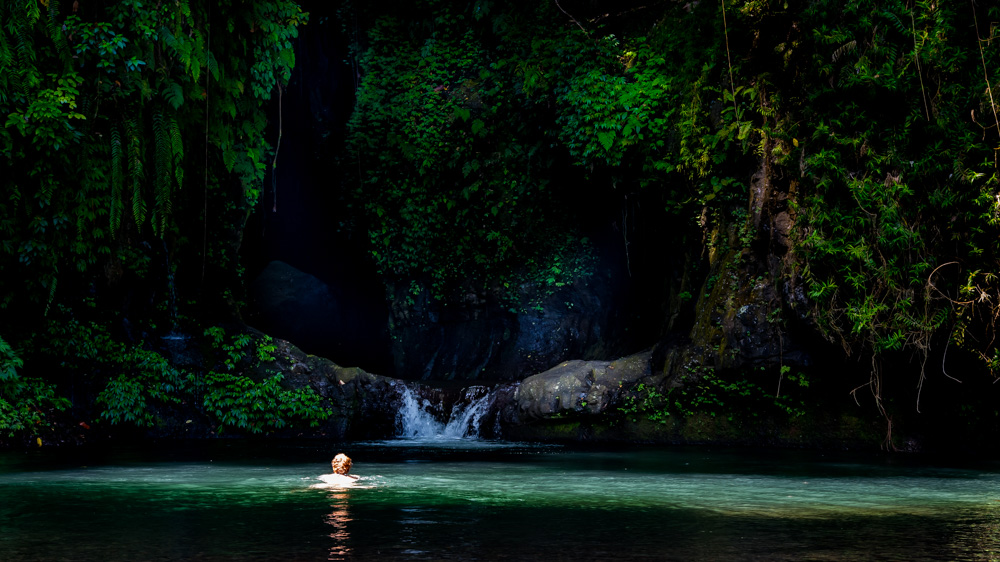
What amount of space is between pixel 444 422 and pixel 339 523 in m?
10.0

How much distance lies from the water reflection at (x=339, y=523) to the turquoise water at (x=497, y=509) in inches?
0.6

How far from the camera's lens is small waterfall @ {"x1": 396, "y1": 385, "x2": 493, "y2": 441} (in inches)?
590

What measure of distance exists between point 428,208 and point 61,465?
1012 cm

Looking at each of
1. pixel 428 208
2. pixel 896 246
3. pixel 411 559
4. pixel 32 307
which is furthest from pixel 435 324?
pixel 411 559

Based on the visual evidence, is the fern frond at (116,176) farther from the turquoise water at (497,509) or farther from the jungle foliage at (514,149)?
the turquoise water at (497,509)

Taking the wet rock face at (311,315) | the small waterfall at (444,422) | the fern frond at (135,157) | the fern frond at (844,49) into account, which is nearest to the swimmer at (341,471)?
the fern frond at (135,157)

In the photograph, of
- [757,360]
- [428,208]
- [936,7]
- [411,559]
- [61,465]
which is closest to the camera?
[411,559]

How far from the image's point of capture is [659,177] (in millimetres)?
15133

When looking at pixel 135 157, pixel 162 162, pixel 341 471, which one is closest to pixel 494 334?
pixel 162 162

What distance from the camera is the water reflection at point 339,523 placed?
426cm

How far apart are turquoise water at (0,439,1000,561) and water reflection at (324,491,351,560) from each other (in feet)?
0.05

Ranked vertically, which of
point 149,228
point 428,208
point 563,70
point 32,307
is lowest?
point 32,307

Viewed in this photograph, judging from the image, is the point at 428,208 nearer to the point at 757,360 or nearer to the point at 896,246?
the point at 757,360

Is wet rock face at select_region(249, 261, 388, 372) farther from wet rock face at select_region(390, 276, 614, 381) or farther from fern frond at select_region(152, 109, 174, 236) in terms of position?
fern frond at select_region(152, 109, 174, 236)
